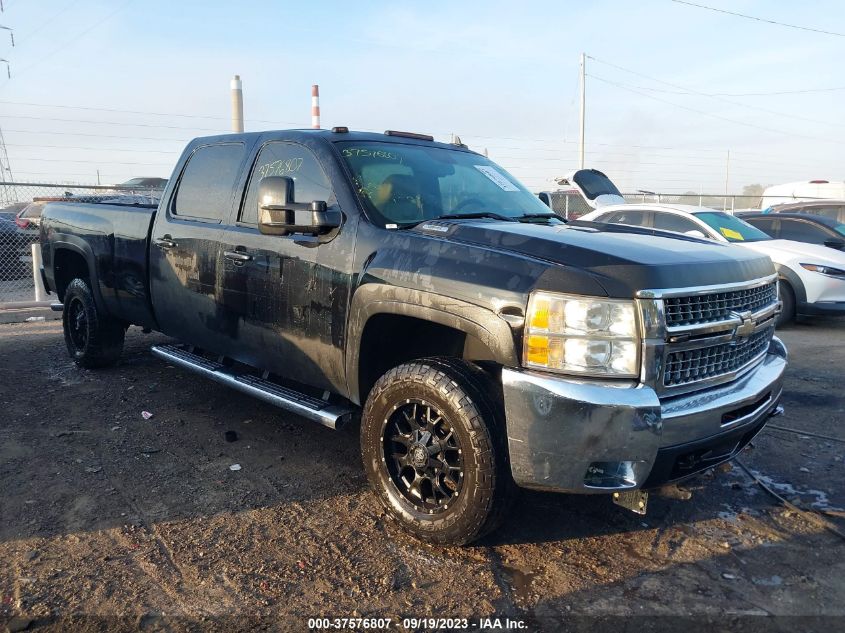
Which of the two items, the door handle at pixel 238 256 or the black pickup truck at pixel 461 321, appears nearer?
the black pickup truck at pixel 461 321

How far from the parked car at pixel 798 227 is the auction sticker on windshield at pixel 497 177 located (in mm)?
7296

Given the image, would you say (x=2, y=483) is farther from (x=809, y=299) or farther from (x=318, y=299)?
(x=809, y=299)

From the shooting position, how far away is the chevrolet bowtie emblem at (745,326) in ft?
10.3

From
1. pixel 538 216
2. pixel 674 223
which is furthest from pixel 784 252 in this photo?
pixel 538 216

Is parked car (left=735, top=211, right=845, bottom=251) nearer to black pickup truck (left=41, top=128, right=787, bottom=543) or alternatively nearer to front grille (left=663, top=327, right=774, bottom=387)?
black pickup truck (left=41, top=128, right=787, bottom=543)

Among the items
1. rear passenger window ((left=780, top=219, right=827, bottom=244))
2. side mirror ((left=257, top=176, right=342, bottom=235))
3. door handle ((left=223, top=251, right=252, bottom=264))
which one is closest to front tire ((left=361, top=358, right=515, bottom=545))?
side mirror ((left=257, top=176, right=342, bottom=235))

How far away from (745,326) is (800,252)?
7.08 m

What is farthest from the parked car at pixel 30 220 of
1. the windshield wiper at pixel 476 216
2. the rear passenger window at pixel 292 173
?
the windshield wiper at pixel 476 216

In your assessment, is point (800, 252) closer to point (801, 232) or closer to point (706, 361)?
point (801, 232)

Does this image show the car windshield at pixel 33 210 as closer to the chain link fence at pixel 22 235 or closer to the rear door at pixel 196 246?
the chain link fence at pixel 22 235

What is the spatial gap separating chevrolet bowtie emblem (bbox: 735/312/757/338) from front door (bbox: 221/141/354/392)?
6.23 ft

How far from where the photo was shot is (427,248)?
333 centimetres

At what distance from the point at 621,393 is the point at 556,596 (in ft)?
2.93

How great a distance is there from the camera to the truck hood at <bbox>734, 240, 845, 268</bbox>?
29.7ft
